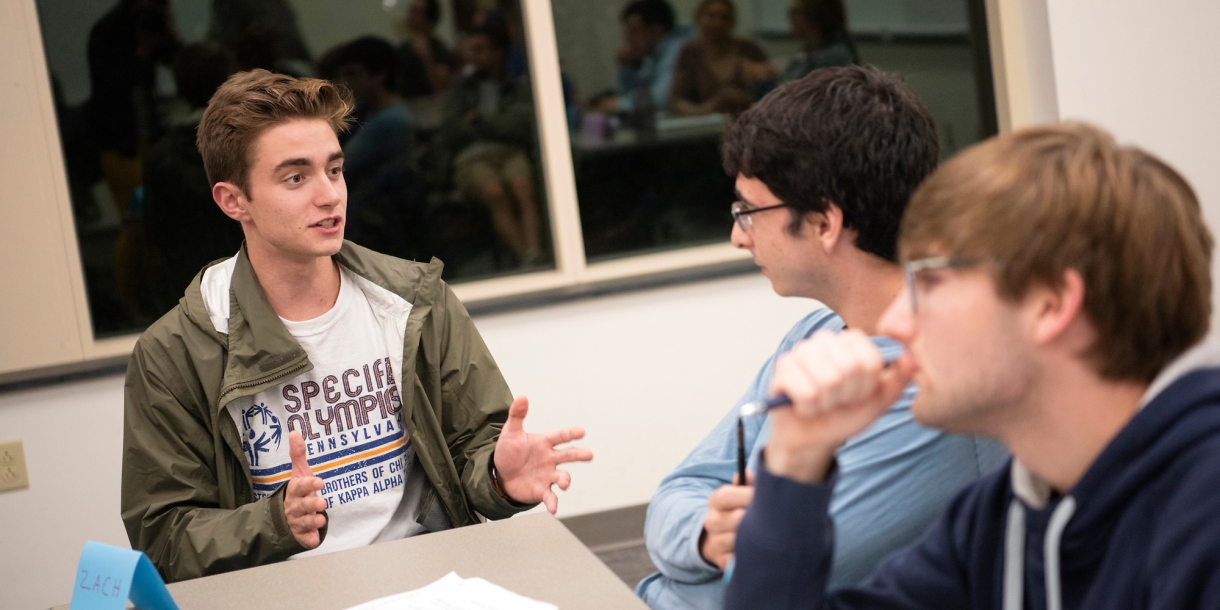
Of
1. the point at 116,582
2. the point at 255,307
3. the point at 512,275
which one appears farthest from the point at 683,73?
the point at 116,582

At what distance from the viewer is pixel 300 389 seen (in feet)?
6.61

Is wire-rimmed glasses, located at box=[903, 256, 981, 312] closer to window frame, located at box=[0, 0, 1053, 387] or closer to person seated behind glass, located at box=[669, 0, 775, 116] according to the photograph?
window frame, located at box=[0, 0, 1053, 387]

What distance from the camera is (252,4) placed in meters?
3.33

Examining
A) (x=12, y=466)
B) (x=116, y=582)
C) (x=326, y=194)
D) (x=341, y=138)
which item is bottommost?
(x=12, y=466)

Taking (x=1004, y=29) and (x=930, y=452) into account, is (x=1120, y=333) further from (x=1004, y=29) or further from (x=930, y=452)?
(x=1004, y=29)

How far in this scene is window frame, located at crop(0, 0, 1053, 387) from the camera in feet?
10.6

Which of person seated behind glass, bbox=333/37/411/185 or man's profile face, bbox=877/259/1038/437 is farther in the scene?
person seated behind glass, bbox=333/37/411/185

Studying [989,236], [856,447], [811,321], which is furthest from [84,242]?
[989,236]

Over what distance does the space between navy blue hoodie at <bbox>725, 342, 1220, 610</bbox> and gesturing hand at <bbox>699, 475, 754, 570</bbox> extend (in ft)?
0.73

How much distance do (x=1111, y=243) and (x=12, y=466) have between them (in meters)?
3.28

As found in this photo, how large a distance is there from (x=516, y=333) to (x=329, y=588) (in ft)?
6.68

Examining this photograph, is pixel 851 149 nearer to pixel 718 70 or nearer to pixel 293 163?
pixel 293 163

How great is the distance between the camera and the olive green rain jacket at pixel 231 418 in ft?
6.09

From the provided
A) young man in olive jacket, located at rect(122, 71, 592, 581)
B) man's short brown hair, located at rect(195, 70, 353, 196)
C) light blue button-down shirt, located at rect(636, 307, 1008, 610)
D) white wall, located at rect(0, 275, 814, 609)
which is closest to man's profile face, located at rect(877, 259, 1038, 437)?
light blue button-down shirt, located at rect(636, 307, 1008, 610)
